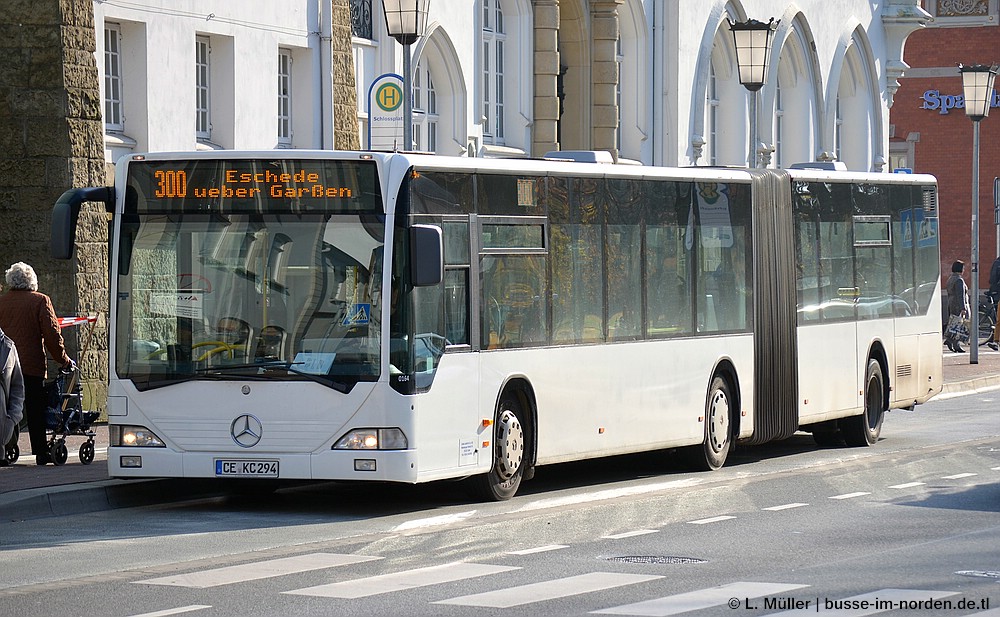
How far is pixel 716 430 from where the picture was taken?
730 inches

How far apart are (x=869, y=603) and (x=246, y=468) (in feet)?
18.6

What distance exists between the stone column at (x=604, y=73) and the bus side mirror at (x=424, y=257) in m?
21.0

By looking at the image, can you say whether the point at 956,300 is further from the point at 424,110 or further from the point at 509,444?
the point at 509,444

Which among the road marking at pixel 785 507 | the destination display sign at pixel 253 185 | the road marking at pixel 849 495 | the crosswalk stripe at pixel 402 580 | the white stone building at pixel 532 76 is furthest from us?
the white stone building at pixel 532 76

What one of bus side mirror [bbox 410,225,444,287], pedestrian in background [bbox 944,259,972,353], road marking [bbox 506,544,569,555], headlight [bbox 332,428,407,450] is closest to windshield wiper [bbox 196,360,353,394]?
headlight [bbox 332,428,407,450]

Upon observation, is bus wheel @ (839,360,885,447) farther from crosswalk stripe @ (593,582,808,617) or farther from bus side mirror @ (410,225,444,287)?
crosswalk stripe @ (593,582,808,617)

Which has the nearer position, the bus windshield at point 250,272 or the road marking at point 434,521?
the road marking at point 434,521

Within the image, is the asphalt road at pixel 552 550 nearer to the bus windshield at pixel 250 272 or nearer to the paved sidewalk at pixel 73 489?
the paved sidewalk at pixel 73 489

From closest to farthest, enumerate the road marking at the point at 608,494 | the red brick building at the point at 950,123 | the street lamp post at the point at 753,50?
the road marking at the point at 608,494 → the street lamp post at the point at 753,50 → the red brick building at the point at 950,123

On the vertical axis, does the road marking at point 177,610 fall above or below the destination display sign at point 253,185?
below

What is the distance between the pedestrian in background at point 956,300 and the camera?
40.9 m

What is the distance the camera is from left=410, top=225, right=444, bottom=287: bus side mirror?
45.6 ft

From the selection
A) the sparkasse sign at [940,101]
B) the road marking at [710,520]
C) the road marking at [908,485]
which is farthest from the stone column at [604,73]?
the sparkasse sign at [940,101]

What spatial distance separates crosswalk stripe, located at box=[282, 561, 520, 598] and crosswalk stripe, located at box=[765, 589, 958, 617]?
2049 mm
